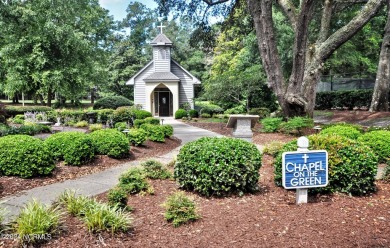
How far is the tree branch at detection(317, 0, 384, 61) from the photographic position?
34.1 feet

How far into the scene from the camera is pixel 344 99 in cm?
2047

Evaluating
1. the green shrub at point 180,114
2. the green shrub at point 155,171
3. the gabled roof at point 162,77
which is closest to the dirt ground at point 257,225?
the green shrub at point 155,171

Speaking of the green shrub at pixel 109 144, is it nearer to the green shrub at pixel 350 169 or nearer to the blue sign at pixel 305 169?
the blue sign at pixel 305 169

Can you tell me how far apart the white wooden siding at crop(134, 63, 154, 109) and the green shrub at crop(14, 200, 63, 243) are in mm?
22099

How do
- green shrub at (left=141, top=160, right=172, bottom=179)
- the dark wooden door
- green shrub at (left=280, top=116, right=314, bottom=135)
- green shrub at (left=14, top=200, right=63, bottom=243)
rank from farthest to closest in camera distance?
the dark wooden door
green shrub at (left=280, top=116, right=314, bottom=135)
green shrub at (left=141, top=160, right=172, bottom=179)
green shrub at (left=14, top=200, right=63, bottom=243)

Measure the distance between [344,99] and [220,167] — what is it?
19196mm

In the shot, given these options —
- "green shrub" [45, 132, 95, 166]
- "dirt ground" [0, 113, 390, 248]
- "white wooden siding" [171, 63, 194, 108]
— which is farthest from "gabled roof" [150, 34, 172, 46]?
"dirt ground" [0, 113, 390, 248]

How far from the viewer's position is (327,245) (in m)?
2.96

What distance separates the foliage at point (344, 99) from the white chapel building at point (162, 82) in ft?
32.2

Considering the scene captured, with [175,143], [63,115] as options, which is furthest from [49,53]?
[175,143]

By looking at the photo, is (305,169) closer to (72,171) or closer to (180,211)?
(180,211)

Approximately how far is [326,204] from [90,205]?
3049mm

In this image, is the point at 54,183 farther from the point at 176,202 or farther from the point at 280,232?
the point at 280,232

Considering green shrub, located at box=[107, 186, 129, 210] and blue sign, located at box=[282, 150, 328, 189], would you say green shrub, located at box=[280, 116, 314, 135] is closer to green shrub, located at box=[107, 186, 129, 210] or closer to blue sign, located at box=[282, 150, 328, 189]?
blue sign, located at box=[282, 150, 328, 189]
